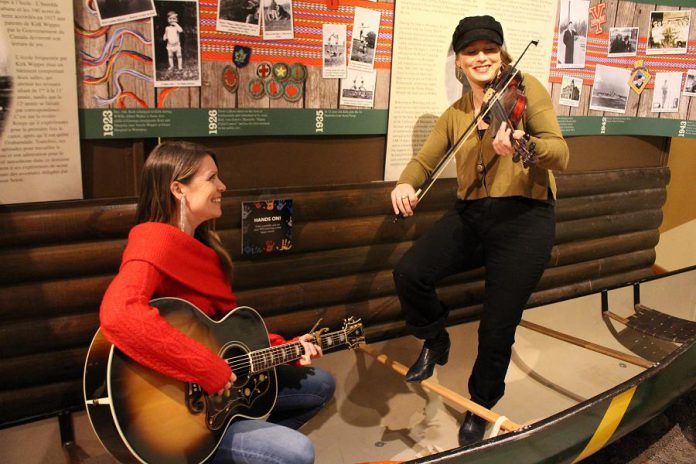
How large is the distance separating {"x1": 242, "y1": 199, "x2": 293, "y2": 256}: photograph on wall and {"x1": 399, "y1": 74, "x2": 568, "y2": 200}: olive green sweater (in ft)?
2.37

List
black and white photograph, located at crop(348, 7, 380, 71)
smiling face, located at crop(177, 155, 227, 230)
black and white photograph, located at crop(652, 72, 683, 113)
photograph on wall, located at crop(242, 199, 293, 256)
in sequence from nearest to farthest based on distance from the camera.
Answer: smiling face, located at crop(177, 155, 227, 230) < photograph on wall, located at crop(242, 199, 293, 256) < black and white photograph, located at crop(348, 7, 380, 71) < black and white photograph, located at crop(652, 72, 683, 113)

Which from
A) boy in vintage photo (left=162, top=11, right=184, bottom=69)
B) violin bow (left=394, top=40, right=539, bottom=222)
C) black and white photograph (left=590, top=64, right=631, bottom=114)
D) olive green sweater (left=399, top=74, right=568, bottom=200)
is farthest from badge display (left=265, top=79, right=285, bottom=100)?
black and white photograph (left=590, top=64, right=631, bottom=114)

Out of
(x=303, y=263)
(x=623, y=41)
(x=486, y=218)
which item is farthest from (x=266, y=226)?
(x=623, y=41)

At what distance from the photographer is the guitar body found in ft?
7.06

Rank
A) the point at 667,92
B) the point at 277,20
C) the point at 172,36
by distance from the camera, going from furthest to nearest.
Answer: the point at 667,92 → the point at 277,20 → the point at 172,36

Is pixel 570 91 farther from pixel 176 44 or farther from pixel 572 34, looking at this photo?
pixel 176 44

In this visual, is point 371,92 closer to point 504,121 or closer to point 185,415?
point 504,121

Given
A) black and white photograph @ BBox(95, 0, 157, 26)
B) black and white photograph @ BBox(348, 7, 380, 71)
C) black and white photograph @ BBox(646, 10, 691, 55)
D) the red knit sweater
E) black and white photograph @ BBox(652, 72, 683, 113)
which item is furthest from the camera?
black and white photograph @ BBox(652, 72, 683, 113)

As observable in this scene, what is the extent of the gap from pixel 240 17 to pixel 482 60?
124cm

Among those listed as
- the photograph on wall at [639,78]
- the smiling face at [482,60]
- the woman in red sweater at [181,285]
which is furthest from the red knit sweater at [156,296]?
the photograph on wall at [639,78]

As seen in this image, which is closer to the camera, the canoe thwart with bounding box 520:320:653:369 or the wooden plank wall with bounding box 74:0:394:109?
the wooden plank wall with bounding box 74:0:394:109

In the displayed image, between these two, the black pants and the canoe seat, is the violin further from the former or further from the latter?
the canoe seat

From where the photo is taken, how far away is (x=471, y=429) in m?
3.23

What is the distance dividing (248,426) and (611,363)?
3059mm
